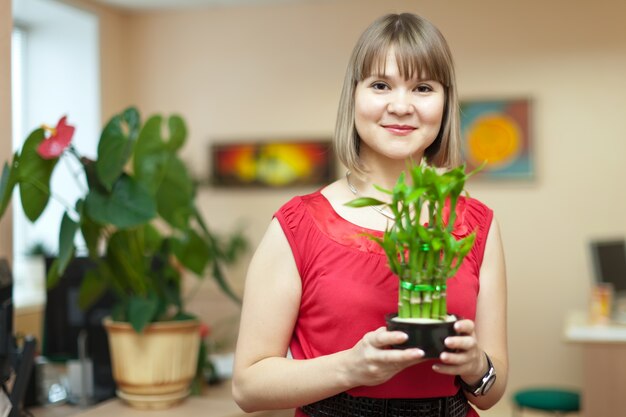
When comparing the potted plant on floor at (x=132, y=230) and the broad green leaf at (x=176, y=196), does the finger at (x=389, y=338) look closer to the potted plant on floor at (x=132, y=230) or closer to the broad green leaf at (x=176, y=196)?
the potted plant on floor at (x=132, y=230)

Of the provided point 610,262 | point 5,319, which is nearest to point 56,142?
point 5,319

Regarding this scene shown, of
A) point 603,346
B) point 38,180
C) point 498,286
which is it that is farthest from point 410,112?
point 603,346

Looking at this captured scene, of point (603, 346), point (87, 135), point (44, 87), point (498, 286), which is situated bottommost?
point (603, 346)

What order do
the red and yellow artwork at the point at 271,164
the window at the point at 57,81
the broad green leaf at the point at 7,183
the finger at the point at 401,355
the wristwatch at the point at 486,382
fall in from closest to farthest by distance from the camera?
the finger at the point at 401,355
the wristwatch at the point at 486,382
the broad green leaf at the point at 7,183
the window at the point at 57,81
the red and yellow artwork at the point at 271,164

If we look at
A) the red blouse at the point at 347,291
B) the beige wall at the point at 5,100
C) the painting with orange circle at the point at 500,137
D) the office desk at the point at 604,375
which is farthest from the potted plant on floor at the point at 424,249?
the painting with orange circle at the point at 500,137

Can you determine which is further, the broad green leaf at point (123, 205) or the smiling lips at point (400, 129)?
the broad green leaf at point (123, 205)

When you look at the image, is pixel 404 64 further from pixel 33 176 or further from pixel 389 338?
pixel 33 176

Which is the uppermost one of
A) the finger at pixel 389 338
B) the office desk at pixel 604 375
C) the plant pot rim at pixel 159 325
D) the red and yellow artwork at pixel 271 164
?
the red and yellow artwork at pixel 271 164

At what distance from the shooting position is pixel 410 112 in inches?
50.1

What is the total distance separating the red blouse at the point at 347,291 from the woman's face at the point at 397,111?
15cm

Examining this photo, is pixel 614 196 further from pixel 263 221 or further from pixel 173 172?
pixel 173 172

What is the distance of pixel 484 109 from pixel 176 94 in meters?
2.36

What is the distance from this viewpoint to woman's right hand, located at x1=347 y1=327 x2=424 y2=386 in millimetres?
1063

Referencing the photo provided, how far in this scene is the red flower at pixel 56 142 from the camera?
7.46 ft
